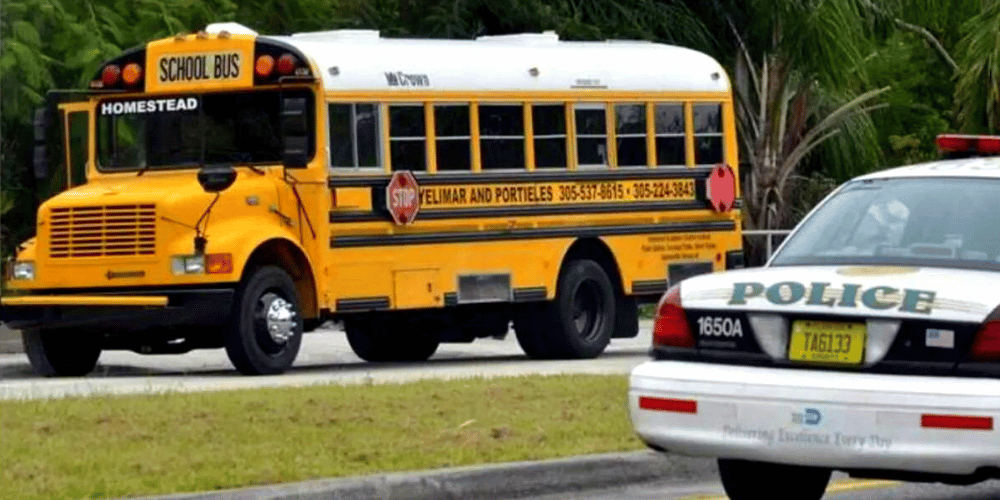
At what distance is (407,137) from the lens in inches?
824

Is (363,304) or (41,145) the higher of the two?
(41,145)

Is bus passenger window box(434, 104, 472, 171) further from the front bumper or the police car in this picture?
the police car

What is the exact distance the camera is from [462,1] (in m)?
30.0

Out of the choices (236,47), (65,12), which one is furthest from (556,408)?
(65,12)

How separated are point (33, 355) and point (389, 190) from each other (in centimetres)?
302

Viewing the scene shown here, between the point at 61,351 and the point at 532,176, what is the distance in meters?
4.19

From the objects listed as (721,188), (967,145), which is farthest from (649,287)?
(967,145)

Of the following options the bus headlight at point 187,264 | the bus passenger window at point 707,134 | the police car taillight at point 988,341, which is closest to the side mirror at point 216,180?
the bus headlight at point 187,264

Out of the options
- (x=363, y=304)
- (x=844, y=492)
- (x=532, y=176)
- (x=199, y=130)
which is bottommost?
(x=844, y=492)

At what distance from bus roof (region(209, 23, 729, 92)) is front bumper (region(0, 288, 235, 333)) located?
6.57ft

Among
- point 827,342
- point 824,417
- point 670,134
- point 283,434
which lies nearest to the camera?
point 824,417

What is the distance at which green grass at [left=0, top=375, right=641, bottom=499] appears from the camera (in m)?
11.7

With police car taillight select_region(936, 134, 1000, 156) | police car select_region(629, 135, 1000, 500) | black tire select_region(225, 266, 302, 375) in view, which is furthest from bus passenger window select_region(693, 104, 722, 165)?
police car select_region(629, 135, 1000, 500)

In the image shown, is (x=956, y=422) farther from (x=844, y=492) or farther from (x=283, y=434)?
(x=283, y=434)
